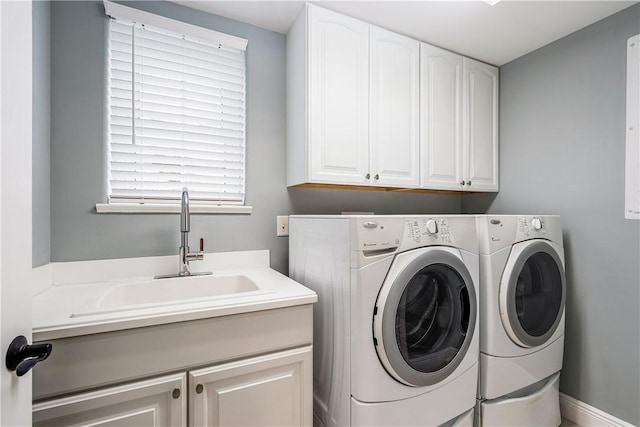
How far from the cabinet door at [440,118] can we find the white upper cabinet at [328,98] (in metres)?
0.46

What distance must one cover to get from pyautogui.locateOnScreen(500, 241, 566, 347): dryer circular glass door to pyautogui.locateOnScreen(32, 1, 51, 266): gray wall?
7.06 feet

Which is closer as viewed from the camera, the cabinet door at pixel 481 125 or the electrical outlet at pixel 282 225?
the electrical outlet at pixel 282 225

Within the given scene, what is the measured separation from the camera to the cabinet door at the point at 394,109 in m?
1.81

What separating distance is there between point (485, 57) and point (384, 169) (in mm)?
1242

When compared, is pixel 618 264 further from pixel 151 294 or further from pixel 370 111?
pixel 151 294

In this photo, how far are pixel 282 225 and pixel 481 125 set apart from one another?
165 centimetres

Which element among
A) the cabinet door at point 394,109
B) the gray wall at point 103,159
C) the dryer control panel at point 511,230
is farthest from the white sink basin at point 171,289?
the dryer control panel at point 511,230

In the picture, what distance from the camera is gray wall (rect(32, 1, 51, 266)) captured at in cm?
122

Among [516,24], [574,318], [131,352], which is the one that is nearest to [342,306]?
[131,352]

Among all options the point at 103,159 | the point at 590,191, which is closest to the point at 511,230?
the point at 590,191

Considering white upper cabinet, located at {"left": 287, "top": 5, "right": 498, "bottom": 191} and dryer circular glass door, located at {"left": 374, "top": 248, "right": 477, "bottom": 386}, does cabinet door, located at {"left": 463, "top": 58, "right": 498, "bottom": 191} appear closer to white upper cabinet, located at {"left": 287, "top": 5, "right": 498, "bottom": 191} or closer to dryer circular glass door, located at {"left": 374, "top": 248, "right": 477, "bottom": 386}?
white upper cabinet, located at {"left": 287, "top": 5, "right": 498, "bottom": 191}

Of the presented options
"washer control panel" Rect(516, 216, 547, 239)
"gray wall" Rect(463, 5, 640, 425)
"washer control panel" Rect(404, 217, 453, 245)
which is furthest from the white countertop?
"gray wall" Rect(463, 5, 640, 425)

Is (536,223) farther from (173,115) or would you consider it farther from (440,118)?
(173,115)

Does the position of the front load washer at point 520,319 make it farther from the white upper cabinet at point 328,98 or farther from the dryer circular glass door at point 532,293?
the white upper cabinet at point 328,98
